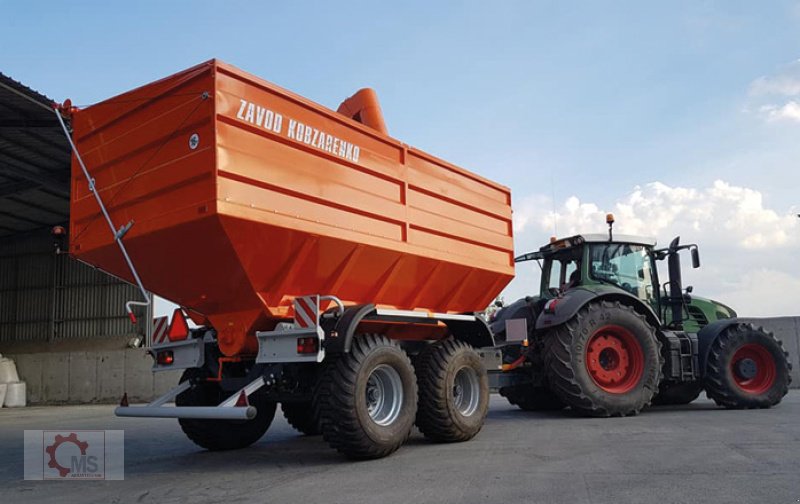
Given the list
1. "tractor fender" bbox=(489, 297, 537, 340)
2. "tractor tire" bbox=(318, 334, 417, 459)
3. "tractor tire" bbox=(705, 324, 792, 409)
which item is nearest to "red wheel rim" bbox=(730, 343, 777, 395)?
"tractor tire" bbox=(705, 324, 792, 409)

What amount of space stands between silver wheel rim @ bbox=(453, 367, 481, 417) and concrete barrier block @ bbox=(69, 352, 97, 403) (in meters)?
17.9

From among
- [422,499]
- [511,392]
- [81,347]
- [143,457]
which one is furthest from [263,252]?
[81,347]

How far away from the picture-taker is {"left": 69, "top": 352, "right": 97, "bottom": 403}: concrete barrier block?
69.2 feet

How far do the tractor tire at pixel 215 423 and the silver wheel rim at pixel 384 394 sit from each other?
0.96m

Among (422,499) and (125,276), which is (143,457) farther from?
(422,499)

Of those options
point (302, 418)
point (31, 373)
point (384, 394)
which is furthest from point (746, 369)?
point (31, 373)

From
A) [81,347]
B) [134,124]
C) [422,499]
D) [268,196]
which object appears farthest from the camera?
[81,347]

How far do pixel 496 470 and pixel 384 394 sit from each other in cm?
128

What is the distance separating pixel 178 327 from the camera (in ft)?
20.3

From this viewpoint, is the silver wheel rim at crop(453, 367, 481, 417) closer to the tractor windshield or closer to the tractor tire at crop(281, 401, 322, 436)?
the tractor tire at crop(281, 401, 322, 436)

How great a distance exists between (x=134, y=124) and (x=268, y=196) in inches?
56.8

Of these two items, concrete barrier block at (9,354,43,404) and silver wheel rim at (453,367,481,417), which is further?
concrete barrier block at (9,354,43,404)

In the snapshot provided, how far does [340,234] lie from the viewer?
18.5ft

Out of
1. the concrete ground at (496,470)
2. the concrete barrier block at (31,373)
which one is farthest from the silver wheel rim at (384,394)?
the concrete barrier block at (31,373)
